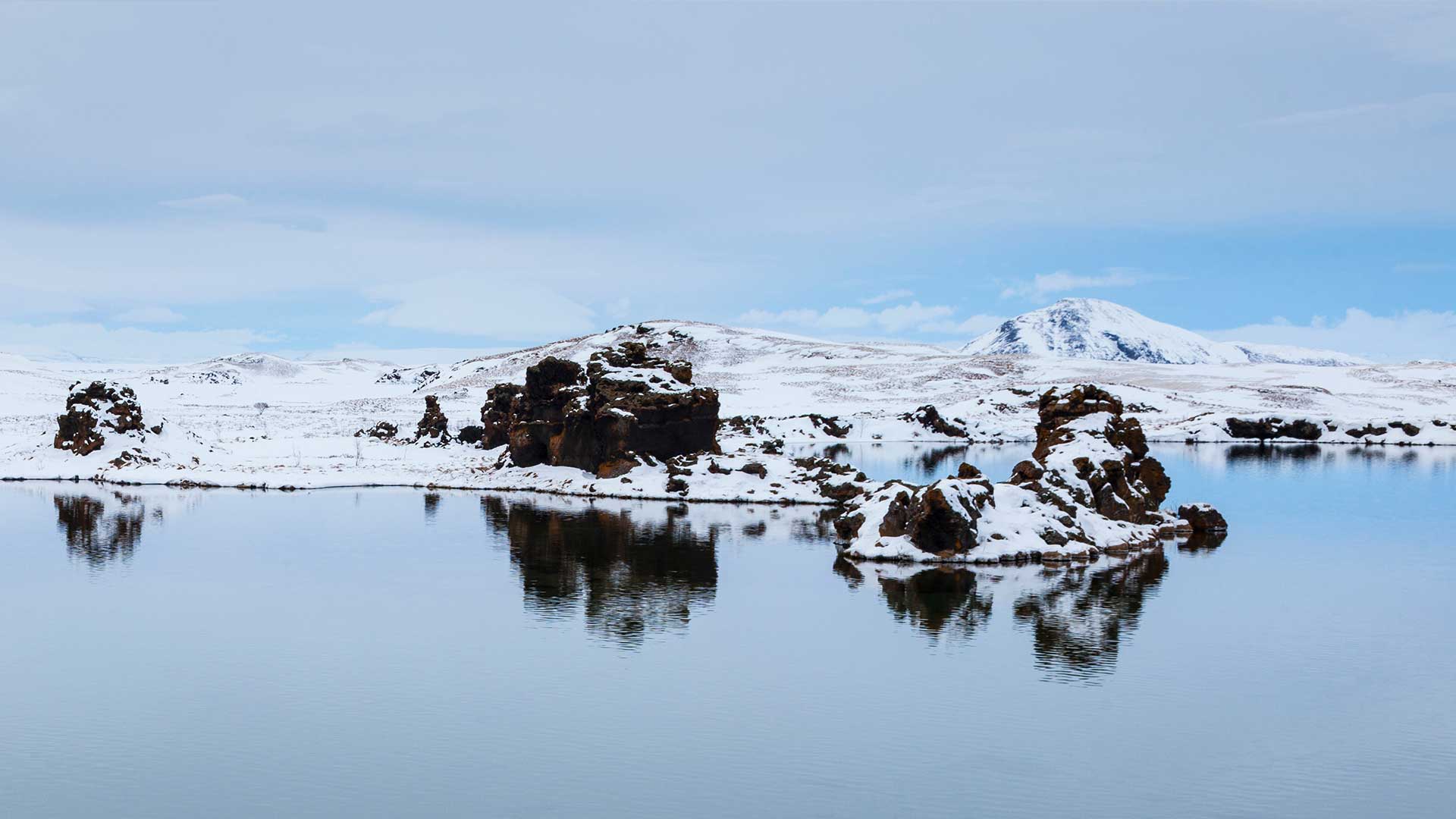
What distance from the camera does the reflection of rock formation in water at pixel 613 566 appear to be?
96.0 feet

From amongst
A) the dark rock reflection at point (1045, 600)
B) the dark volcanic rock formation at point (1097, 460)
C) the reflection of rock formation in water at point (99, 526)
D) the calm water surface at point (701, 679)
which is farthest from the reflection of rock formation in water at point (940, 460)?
the reflection of rock formation in water at point (99, 526)

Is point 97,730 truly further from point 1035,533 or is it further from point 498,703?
point 1035,533

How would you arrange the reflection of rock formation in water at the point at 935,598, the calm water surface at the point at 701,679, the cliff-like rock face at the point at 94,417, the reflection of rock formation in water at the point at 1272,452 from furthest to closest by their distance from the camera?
the reflection of rock formation in water at the point at 1272,452
the cliff-like rock face at the point at 94,417
the reflection of rock formation in water at the point at 935,598
the calm water surface at the point at 701,679

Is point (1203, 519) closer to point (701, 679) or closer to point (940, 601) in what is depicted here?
point (940, 601)

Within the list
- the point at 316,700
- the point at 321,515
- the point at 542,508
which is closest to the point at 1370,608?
the point at 316,700

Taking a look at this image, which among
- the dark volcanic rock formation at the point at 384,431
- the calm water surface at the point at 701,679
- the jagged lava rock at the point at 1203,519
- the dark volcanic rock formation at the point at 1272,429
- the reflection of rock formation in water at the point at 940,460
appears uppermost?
the dark volcanic rock formation at the point at 1272,429

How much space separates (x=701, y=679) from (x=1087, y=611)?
1168 centimetres

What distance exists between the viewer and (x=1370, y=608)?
30.6m

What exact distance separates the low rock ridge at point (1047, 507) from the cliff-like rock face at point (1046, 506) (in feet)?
0.11

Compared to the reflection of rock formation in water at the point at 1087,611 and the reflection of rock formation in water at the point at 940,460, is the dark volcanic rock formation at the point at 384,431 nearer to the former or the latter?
the reflection of rock formation in water at the point at 940,460

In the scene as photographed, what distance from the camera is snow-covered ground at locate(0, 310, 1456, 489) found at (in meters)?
62.8

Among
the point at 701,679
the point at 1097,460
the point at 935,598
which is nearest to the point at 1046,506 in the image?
the point at 1097,460

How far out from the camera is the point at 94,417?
211 feet

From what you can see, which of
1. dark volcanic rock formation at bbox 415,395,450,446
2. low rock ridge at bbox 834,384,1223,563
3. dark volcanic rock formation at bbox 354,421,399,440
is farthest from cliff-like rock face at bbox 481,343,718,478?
dark volcanic rock formation at bbox 354,421,399,440
